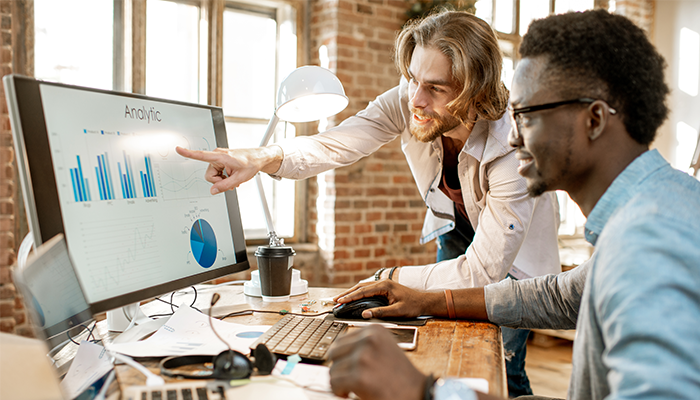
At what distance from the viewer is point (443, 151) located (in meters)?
1.73

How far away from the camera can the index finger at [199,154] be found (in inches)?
43.2

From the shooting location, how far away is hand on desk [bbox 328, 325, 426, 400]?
64 cm

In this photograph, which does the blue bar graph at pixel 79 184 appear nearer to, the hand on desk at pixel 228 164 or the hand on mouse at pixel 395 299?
the hand on desk at pixel 228 164

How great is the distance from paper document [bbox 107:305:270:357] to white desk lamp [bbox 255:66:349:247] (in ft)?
1.15

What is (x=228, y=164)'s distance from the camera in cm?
123

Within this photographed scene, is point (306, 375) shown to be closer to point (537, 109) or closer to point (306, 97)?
point (537, 109)

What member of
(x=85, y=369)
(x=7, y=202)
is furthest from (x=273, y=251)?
(x=7, y=202)

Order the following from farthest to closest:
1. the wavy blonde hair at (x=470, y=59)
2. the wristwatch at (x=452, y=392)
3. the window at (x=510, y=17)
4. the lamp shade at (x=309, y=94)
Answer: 1. the window at (x=510, y=17)
2. the wavy blonde hair at (x=470, y=59)
3. the lamp shade at (x=309, y=94)
4. the wristwatch at (x=452, y=392)

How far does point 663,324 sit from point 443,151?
1242mm

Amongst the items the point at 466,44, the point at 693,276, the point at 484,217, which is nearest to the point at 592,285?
the point at 693,276

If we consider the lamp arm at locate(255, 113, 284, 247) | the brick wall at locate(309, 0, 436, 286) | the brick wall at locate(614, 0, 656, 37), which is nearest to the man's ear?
the lamp arm at locate(255, 113, 284, 247)

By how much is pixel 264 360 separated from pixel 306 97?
2.70ft

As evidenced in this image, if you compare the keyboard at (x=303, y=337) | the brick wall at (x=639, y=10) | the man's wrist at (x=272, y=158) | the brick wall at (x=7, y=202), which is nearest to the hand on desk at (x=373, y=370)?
the keyboard at (x=303, y=337)

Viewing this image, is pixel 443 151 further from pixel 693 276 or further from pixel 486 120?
pixel 693 276
